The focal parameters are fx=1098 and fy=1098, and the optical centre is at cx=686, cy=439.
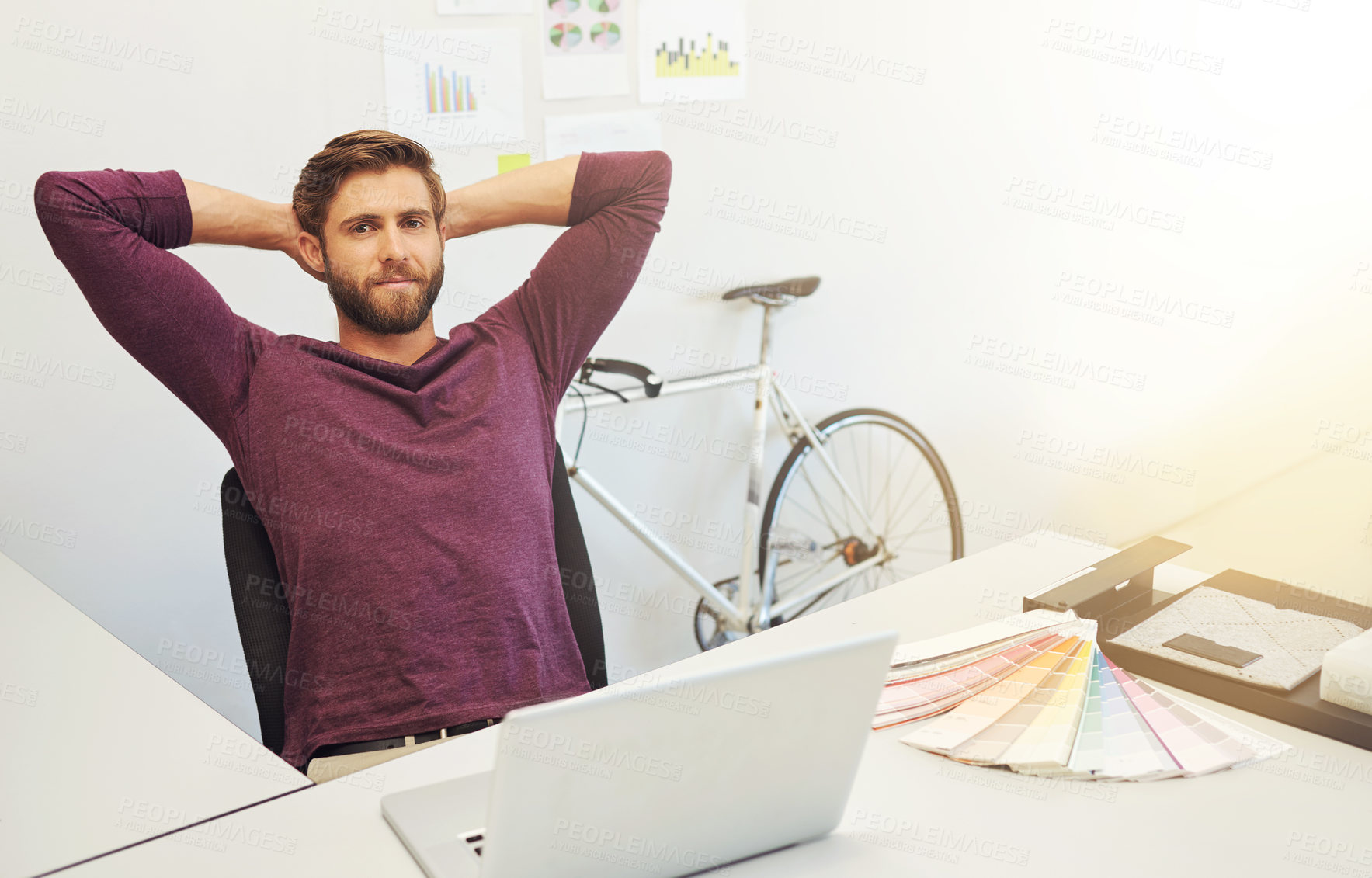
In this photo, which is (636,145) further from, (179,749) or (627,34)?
(179,749)

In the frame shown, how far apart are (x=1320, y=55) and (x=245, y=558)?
277 centimetres

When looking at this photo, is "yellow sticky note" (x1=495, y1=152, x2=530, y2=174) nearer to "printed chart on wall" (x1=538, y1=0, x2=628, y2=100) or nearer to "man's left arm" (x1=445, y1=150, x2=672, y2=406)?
"printed chart on wall" (x1=538, y1=0, x2=628, y2=100)

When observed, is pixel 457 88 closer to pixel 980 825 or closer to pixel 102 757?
pixel 102 757

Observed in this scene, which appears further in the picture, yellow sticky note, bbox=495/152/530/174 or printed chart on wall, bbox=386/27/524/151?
yellow sticky note, bbox=495/152/530/174

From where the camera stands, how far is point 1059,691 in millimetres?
1066

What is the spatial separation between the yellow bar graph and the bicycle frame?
0.55 metres

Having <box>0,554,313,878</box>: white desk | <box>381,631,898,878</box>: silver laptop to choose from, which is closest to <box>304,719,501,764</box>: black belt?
<box>0,554,313,878</box>: white desk

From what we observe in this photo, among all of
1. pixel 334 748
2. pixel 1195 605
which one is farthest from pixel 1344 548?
pixel 334 748

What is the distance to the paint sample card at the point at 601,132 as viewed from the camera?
228 centimetres

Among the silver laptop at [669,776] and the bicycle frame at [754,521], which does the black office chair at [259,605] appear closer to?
the silver laptop at [669,776]

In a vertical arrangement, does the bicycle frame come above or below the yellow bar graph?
below

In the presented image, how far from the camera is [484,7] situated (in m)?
2.15

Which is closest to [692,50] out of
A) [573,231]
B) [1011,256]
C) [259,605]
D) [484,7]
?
[484,7]

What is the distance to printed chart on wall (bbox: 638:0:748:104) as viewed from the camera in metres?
2.39
